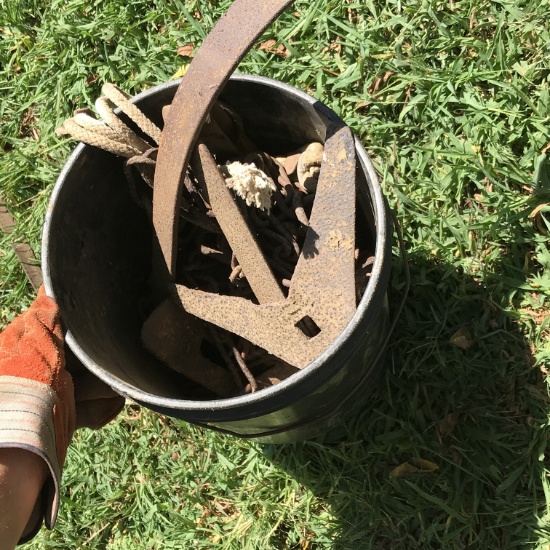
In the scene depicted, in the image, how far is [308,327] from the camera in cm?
168

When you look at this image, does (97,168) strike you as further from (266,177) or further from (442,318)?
(442,318)

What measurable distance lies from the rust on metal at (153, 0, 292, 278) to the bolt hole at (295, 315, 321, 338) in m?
0.36

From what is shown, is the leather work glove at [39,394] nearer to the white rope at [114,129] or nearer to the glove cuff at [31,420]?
the glove cuff at [31,420]

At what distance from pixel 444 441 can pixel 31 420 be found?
46.7 inches

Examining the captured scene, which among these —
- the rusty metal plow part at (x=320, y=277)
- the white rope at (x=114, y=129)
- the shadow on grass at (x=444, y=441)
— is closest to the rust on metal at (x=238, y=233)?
the rusty metal plow part at (x=320, y=277)

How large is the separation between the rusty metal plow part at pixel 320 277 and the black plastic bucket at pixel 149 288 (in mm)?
54

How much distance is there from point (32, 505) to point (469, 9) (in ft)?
6.29

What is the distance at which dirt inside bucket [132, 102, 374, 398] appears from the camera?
172 cm

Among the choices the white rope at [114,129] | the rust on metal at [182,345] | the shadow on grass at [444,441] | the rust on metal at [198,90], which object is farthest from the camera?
the shadow on grass at [444,441]

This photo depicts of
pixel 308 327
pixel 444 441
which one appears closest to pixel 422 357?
pixel 444 441

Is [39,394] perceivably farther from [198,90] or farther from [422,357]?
[422,357]

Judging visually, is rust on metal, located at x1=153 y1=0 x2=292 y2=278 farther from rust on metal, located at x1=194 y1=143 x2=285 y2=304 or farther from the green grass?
the green grass

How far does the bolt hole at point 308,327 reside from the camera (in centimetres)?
167

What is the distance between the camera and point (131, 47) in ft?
8.50
